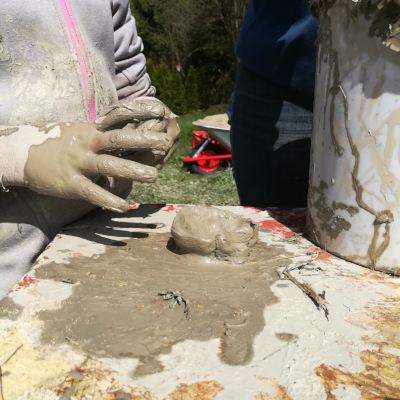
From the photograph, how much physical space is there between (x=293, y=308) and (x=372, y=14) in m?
0.53

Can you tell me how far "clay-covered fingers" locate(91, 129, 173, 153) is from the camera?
844mm

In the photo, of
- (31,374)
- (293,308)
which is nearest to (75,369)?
(31,374)

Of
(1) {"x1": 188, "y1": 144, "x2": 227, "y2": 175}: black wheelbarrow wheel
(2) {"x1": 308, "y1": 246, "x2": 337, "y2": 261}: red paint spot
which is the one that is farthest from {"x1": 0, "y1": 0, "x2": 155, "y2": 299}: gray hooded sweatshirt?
(1) {"x1": 188, "y1": 144, "x2": 227, "y2": 175}: black wheelbarrow wheel

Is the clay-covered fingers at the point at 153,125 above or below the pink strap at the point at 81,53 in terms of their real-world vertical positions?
below

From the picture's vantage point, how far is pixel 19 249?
951mm

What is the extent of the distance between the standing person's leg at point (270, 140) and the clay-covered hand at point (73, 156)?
0.78 meters

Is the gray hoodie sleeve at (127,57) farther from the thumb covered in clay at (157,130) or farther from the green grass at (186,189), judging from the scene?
the green grass at (186,189)

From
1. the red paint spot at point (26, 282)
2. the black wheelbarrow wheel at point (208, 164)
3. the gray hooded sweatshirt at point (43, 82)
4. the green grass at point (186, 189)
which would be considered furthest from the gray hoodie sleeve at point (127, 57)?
the black wheelbarrow wheel at point (208, 164)

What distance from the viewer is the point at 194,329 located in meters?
0.63

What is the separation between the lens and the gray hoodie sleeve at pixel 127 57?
1188 millimetres

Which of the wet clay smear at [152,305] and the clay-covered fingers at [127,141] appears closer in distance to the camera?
the wet clay smear at [152,305]

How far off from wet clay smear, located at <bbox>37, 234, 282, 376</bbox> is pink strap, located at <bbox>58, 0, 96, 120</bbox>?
1.20 feet

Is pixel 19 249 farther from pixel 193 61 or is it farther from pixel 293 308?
pixel 193 61

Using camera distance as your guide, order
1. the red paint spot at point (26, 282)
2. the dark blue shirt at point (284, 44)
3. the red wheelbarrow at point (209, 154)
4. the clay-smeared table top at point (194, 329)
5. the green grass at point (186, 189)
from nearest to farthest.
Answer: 1. the clay-smeared table top at point (194, 329)
2. the red paint spot at point (26, 282)
3. the dark blue shirt at point (284, 44)
4. the green grass at point (186, 189)
5. the red wheelbarrow at point (209, 154)
